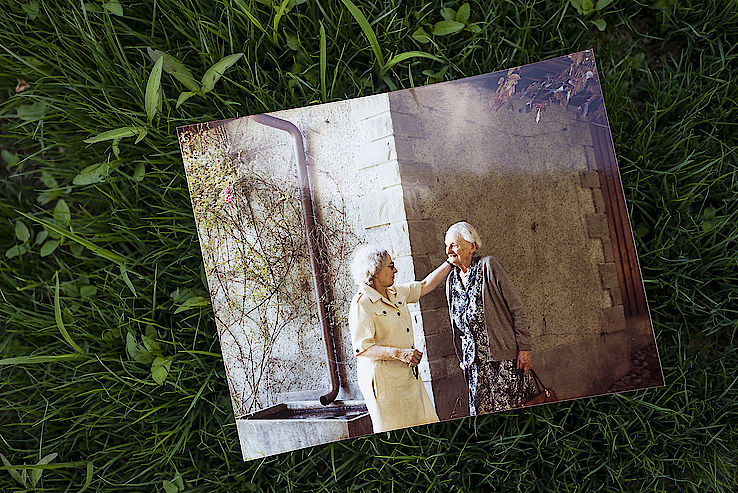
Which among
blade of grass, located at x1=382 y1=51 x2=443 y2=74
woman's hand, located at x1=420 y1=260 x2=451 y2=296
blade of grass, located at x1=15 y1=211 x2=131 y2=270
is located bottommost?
woman's hand, located at x1=420 y1=260 x2=451 y2=296

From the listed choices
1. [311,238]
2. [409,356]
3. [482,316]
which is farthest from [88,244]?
[482,316]

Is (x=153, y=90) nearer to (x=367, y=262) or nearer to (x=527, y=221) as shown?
(x=367, y=262)

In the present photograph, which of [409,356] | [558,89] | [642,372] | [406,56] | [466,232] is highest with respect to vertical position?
[406,56]

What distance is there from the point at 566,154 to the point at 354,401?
62 centimetres

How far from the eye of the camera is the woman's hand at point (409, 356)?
3.17 feet

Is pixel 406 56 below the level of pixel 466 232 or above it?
above

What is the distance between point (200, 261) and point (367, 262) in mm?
346

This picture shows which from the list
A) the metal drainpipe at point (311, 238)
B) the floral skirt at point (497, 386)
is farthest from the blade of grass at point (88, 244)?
the floral skirt at point (497, 386)

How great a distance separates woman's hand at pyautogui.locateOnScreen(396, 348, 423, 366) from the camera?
3.17 ft

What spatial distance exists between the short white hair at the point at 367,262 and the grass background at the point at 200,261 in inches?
12.3

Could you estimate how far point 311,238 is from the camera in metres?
1.00

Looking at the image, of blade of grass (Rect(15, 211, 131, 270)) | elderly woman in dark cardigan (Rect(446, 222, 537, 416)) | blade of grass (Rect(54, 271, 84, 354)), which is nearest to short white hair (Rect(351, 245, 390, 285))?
elderly woman in dark cardigan (Rect(446, 222, 537, 416))

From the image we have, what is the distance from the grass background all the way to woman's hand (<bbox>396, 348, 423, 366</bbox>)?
16 centimetres

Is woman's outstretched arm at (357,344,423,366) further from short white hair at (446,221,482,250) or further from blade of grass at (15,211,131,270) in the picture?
blade of grass at (15,211,131,270)
